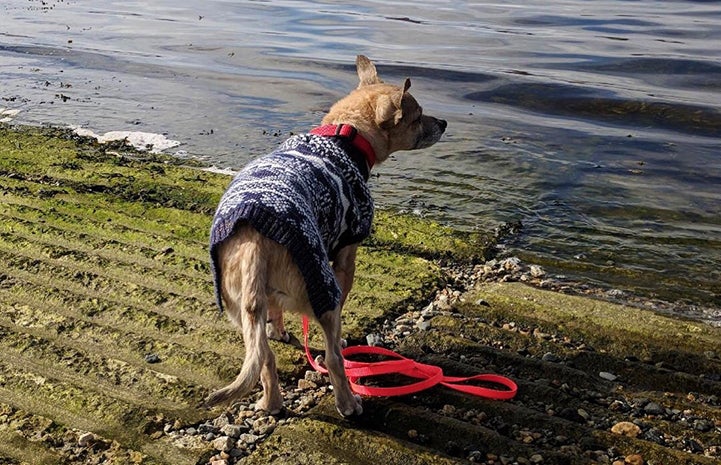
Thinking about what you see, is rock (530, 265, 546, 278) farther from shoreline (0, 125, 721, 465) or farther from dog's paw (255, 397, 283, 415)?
dog's paw (255, 397, 283, 415)

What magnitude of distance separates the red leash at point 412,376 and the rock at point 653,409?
728 millimetres

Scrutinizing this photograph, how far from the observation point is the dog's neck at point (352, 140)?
4.90m

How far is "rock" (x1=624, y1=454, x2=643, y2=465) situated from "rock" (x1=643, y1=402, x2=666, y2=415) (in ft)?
1.64

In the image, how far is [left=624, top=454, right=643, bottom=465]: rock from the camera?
3.86 m

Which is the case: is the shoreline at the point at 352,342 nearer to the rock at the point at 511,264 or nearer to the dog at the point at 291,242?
the rock at the point at 511,264

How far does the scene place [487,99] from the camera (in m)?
13.7

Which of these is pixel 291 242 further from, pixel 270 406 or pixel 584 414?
pixel 584 414

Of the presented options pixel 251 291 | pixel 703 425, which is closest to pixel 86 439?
pixel 251 291

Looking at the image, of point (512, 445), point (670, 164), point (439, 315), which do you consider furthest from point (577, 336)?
point (670, 164)

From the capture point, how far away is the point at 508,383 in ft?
14.8

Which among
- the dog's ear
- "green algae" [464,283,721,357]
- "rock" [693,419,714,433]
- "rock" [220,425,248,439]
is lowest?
"rock" [220,425,248,439]

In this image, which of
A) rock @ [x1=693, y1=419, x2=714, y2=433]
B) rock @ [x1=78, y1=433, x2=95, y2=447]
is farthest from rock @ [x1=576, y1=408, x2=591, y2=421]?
rock @ [x1=78, y1=433, x2=95, y2=447]

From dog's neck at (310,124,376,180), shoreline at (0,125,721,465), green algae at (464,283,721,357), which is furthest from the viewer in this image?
green algae at (464,283,721,357)

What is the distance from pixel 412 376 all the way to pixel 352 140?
1521mm
